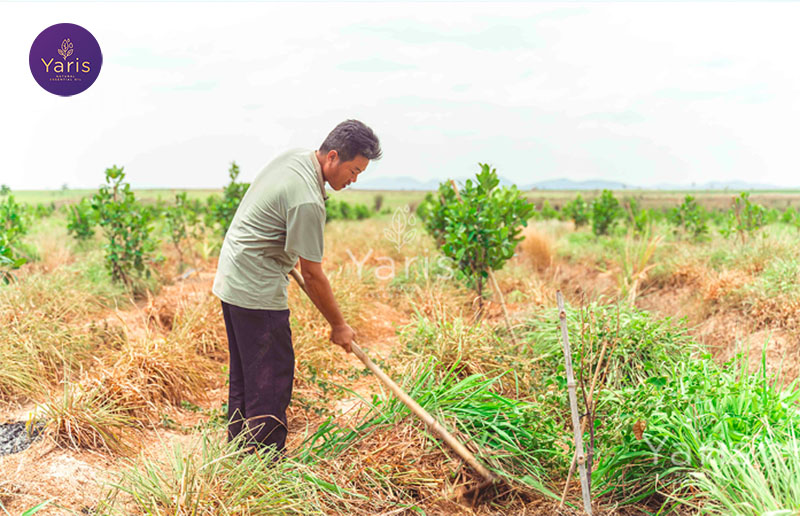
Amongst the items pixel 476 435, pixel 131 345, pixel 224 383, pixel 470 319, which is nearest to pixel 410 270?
pixel 470 319

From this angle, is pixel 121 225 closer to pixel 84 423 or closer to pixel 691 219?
pixel 84 423

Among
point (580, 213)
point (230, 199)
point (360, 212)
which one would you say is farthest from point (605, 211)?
point (360, 212)

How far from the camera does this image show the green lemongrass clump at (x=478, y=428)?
10.5 ft

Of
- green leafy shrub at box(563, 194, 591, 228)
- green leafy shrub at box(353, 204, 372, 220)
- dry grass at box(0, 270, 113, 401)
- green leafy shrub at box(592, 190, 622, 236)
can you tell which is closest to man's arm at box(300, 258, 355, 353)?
dry grass at box(0, 270, 113, 401)

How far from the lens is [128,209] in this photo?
7.31 m

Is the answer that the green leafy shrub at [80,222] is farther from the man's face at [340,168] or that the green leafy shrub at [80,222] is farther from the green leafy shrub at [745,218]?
the green leafy shrub at [745,218]

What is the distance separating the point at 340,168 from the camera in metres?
3.13

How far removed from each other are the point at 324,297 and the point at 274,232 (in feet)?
1.51

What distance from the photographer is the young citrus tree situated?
6.55 m

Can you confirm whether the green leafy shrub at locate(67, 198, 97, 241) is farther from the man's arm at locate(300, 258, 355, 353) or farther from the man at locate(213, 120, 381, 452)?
the man's arm at locate(300, 258, 355, 353)

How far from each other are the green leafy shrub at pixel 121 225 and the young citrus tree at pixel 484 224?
4079 millimetres

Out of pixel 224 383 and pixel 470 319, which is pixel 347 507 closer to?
pixel 224 383

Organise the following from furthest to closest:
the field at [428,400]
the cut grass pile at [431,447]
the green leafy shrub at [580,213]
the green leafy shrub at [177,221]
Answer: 1. the green leafy shrub at [580,213]
2. the green leafy shrub at [177,221]
3. the cut grass pile at [431,447]
4. the field at [428,400]

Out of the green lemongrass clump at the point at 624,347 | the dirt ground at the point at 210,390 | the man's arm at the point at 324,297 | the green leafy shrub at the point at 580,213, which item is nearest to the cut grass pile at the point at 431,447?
the dirt ground at the point at 210,390
